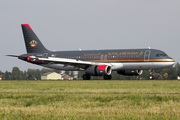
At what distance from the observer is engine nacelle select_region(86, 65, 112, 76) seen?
43806 mm

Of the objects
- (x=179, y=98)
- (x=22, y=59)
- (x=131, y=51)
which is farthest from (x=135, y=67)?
(x=179, y=98)

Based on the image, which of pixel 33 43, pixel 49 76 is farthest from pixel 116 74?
pixel 33 43

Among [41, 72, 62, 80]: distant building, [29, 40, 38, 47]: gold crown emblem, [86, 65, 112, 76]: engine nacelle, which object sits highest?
[29, 40, 38, 47]: gold crown emblem

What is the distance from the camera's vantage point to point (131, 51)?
4491 centimetres

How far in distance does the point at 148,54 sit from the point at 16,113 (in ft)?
109

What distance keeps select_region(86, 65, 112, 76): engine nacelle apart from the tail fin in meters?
12.4

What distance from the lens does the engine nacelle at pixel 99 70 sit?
43.8 metres

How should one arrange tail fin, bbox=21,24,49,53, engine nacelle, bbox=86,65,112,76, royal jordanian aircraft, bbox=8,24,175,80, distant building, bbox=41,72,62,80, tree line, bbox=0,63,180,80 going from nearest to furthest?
engine nacelle, bbox=86,65,112,76 → royal jordanian aircraft, bbox=8,24,175,80 → tail fin, bbox=21,24,49,53 → tree line, bbox=0,63,180,80 → distant building, bbox=41,72,62,80

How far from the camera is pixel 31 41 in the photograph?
54.2m

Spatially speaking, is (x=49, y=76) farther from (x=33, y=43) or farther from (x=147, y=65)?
(x=147, y=65)

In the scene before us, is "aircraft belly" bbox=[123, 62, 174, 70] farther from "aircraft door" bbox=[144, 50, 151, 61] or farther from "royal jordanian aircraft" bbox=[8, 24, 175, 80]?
"aircraft door" bbox=[144, 50, 151, 61]

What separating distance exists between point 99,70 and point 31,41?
16.0 metres

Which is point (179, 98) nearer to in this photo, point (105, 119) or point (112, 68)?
point (105, 119)

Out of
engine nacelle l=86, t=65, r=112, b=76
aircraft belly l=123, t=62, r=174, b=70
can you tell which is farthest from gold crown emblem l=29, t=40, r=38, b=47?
aircraft belly l=123, t=62, r=174, b=70
